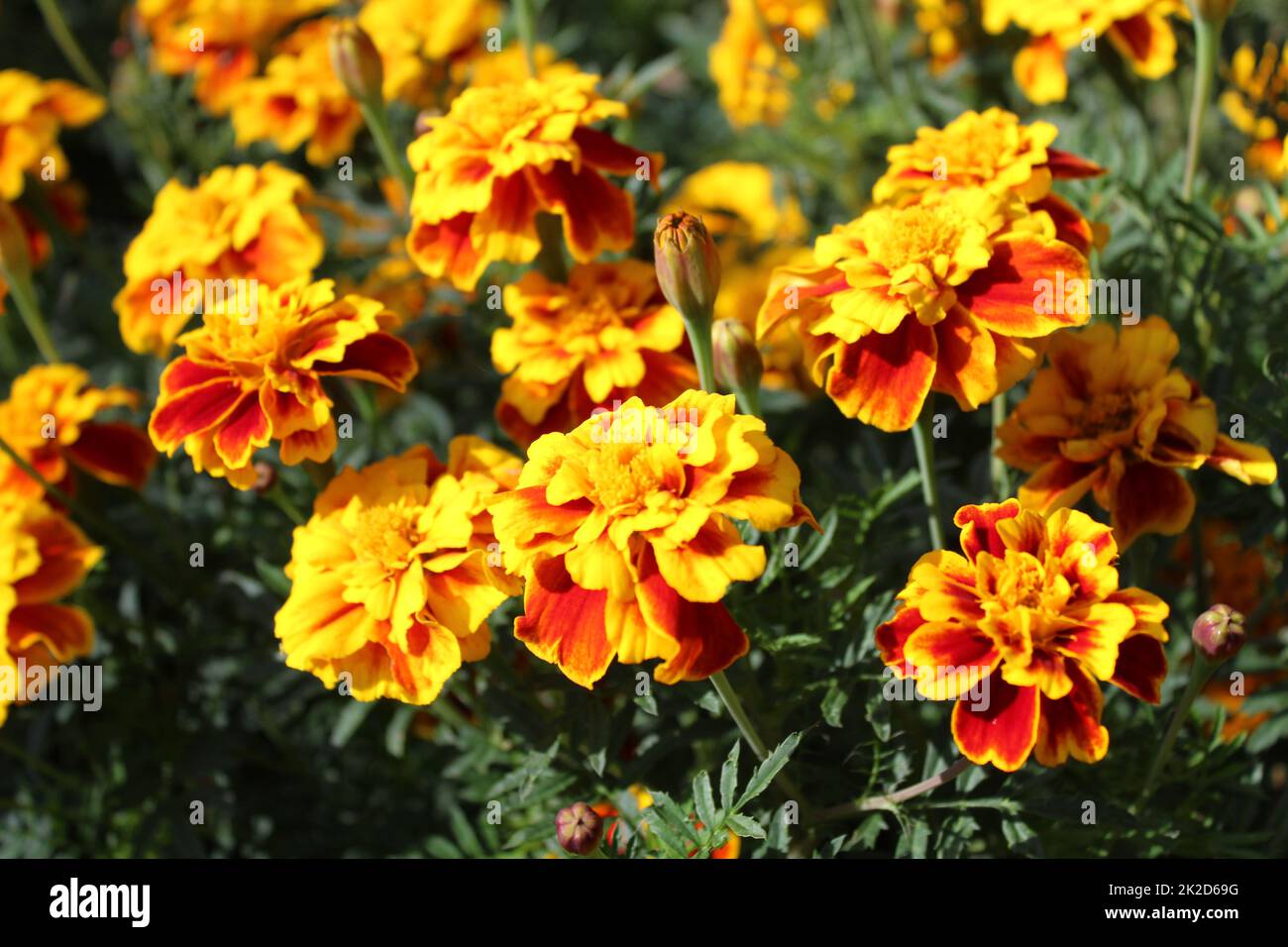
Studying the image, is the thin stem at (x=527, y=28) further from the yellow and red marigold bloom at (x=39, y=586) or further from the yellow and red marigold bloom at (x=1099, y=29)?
the yellow and red marigold bloom at (x=39, y=586)

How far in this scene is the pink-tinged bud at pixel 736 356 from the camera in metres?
1.28

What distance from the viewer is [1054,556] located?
1.09 meters

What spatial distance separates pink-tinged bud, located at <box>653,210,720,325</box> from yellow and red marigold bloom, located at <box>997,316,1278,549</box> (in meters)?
0.33

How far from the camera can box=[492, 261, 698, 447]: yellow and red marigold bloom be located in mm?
1398

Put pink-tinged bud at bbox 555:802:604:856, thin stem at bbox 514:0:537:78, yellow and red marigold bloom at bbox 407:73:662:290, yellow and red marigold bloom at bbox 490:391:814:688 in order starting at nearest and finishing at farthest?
yellow and red marigold bloom at bbox 490:391:814:688, pink-tinged bud at bbox 555:802:604:856, yellow and red marigold bloom at bbox 407:73:662:290, thin stem at bbox 514:0:537:78

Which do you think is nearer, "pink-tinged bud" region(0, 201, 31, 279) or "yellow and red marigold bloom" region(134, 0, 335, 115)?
"pink-tinged bud" region(0, 201, 31, 279)

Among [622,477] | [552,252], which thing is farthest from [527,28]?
[622,477]

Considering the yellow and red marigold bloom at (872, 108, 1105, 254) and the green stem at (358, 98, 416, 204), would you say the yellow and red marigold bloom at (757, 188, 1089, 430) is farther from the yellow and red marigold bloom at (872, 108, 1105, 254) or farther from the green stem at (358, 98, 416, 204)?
the green stem at (358, 98, 416, 204)

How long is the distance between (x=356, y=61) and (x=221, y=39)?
2.74ft

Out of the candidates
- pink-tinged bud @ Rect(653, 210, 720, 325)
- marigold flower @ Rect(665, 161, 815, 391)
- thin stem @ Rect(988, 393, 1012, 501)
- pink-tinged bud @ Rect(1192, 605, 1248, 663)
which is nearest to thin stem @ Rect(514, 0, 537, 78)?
marigold flower @ Rect(665, 161, 815, 391)

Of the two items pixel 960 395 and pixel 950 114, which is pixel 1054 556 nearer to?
pixel 960 395

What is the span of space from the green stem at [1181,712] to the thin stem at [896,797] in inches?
7.1

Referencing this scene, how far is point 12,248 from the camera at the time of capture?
66.6 inches

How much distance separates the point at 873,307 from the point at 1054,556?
264mm
